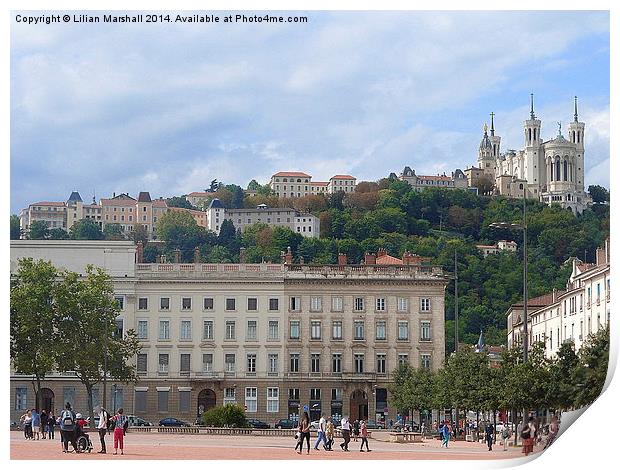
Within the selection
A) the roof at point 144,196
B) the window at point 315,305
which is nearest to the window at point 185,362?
the window at point 315,305

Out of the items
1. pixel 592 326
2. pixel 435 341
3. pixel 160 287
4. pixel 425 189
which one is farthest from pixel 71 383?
pixel 425 189

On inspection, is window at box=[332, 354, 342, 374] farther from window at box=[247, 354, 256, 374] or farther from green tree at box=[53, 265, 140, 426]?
green tree at box=[53, 265, 140, 426]

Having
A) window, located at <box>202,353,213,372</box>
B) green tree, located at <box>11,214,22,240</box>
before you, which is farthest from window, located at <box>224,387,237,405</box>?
green tree, located at <box>11,214,22,240</box>

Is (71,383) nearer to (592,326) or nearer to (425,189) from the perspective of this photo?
(592,326)

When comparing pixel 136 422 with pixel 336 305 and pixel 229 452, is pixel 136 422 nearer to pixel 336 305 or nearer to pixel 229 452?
pixel 336 305

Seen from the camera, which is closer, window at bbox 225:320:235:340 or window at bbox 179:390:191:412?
window at bbox 225:320:235:340

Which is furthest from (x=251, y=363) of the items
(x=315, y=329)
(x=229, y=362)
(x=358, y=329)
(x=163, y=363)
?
(x=358, y=329)

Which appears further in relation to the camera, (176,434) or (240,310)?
(240,310)
